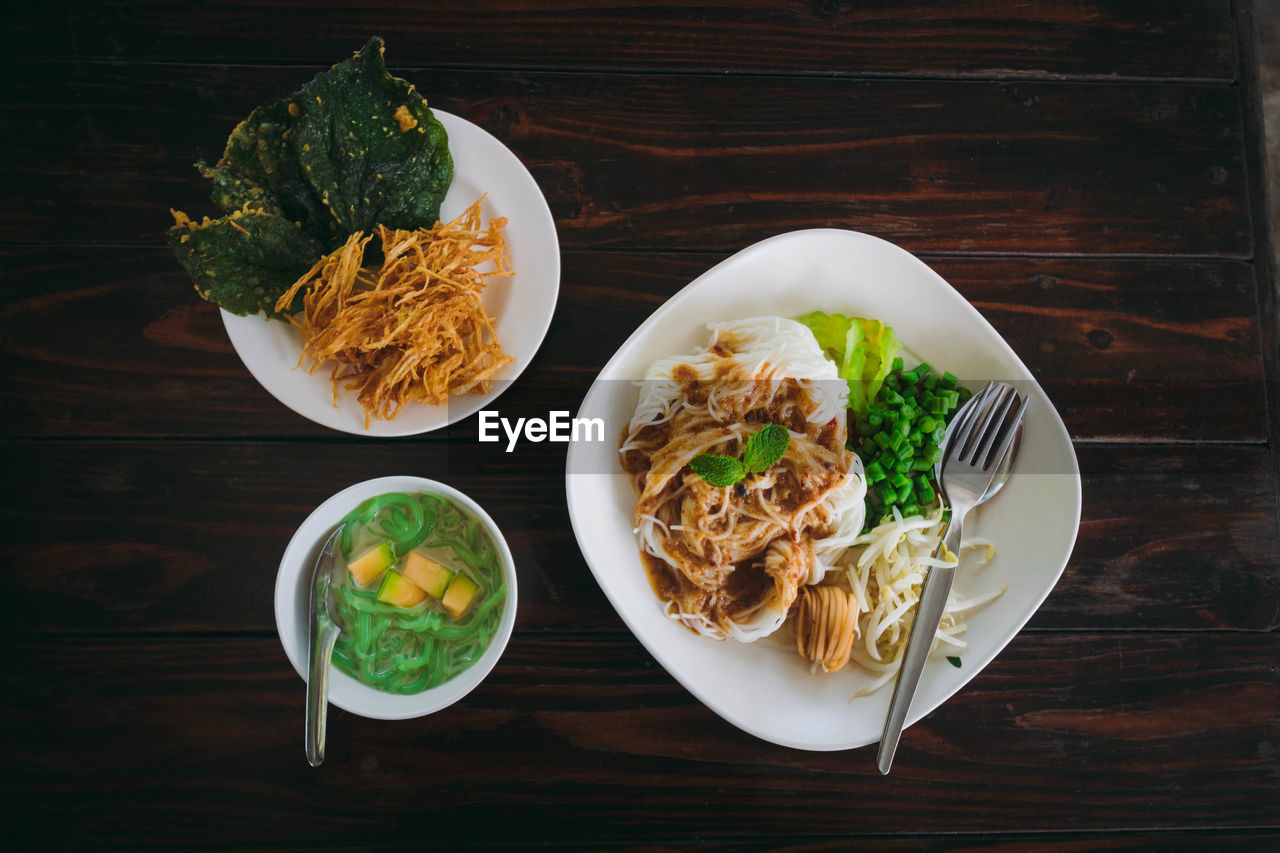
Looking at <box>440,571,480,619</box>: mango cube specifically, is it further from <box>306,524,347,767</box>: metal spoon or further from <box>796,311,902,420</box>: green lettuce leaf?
<box>796,311,902,420</box>: green lettuce leaf

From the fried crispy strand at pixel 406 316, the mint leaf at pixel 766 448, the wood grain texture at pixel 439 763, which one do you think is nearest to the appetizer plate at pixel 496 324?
the fried crispy strand at pixel 406 316

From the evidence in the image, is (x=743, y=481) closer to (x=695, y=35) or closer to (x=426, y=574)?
(x=426, y=574)

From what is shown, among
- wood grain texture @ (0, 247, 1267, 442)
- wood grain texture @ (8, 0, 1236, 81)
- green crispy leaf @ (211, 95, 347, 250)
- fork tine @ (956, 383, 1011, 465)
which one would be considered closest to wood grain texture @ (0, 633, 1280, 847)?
wood grain texture @ (0, 247, 1267, 442)

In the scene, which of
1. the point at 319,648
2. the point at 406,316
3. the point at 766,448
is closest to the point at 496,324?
the point at 406,316

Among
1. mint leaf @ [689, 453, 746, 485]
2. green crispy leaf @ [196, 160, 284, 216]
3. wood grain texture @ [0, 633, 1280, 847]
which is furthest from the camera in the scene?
wood grain texture @ [0, 633, 1280, 847]

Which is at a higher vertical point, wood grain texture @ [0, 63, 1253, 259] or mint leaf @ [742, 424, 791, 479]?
wood grain texture @ [0, 63, 1253, 259]

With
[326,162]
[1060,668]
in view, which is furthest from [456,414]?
[1060,668]

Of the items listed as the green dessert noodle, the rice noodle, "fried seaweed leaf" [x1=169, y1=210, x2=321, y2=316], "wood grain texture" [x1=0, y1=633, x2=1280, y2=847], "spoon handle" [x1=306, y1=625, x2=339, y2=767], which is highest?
"fried seaweed leaf" [x1=169, y1=210, x2=321, y2=316]

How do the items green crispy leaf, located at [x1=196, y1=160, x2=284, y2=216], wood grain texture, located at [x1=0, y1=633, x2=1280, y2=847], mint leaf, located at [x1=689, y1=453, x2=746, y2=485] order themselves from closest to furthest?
mint leaf, located at [x1=689, y1=453, x2=746, y2=485] < green crispy leaf, located at [x1=196, y1=160, x2=284, y2=216] < wood grain texture, located at [x1=0, y1=633, x2=1280, y2=847]
